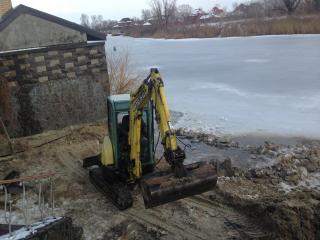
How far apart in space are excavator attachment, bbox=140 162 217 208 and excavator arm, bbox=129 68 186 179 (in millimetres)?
120

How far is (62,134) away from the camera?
1259 centimetres

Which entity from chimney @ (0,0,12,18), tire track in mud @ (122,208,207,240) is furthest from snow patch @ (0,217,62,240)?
chimney @ (0,0,12,18)

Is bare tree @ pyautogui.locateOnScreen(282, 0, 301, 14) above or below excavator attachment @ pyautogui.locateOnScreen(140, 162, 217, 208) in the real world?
above

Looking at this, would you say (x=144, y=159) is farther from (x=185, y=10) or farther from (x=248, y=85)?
(x=185, y=10)

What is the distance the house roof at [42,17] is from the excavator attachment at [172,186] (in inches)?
308

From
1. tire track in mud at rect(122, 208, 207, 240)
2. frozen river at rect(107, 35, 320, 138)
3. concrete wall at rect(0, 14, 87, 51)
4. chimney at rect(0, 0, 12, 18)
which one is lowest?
Answer: tire track in mud at rect(122, 208, 207, 240)

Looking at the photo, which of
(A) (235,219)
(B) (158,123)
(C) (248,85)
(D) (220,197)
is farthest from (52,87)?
(C) (248,85)

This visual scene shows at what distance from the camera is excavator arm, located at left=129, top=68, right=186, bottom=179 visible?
18.4ft

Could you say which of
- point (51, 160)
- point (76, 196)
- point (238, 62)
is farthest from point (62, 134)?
point (238, 62)

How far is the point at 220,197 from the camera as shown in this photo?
766cm

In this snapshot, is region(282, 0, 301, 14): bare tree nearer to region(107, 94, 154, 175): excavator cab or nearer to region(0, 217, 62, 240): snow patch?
region(107, 94, 154, 175): excavator cab

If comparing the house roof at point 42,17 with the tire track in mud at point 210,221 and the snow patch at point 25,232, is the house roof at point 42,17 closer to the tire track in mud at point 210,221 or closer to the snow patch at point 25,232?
the tire track in mud at point 210,221

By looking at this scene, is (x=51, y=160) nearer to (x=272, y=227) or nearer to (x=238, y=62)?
(x=272, y=227)

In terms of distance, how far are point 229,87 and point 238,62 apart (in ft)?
20.0
